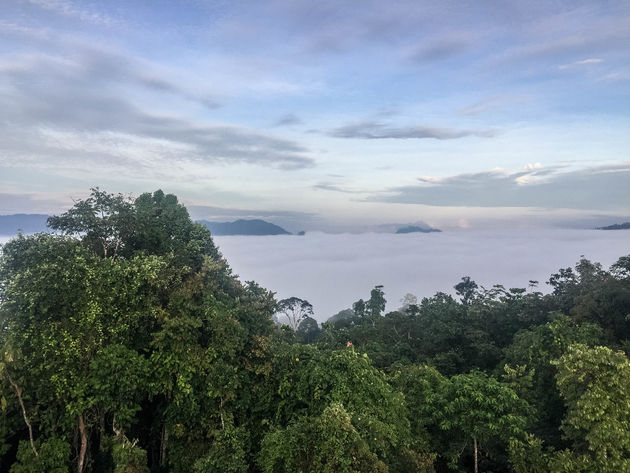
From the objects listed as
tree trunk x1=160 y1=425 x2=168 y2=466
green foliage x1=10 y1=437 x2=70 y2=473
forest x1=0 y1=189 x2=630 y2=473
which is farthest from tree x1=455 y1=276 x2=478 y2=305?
Answer: green foliage x1=10 y1=437 x2=70 y2=473

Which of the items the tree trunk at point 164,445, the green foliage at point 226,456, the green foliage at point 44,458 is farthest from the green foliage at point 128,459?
the tree trunk at point 164,445

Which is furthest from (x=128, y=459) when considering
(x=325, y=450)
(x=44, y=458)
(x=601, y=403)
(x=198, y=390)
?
(x=601, y=403)

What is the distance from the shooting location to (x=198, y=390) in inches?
549

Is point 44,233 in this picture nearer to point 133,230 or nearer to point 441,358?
point 133,230

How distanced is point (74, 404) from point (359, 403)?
941 centimetres

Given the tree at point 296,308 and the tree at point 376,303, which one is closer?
the tree at point 376,303

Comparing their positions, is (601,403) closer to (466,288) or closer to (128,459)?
(128,459)

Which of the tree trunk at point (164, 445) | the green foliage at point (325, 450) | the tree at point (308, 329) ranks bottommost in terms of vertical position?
the tree at point (308, 329)

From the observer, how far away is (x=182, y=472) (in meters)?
13.9

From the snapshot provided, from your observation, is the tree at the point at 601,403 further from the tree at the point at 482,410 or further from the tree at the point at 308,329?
the tree at the point at 308,329

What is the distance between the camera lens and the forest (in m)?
11.8

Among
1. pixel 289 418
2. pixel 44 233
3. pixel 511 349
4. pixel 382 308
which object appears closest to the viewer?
pixel 289 418

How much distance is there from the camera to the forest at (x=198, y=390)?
38.8 feet

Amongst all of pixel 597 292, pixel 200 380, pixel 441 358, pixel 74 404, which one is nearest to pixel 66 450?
pixel 74 404
